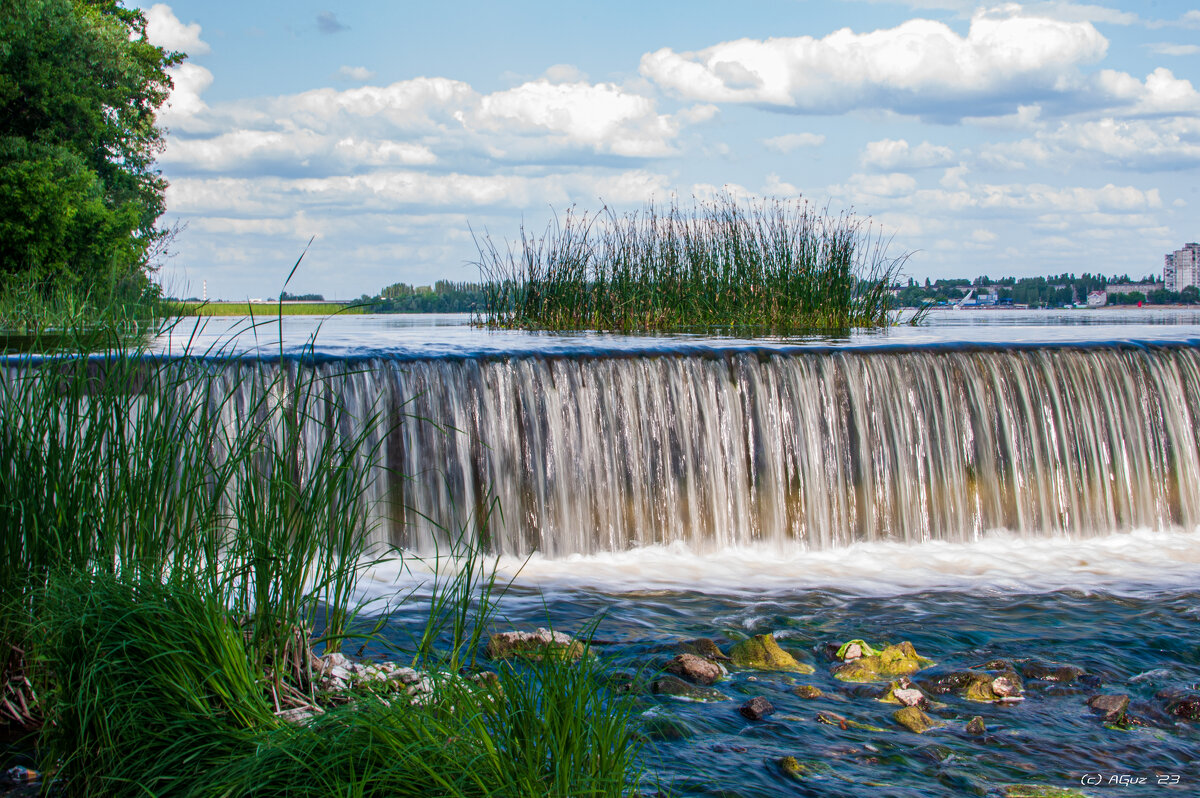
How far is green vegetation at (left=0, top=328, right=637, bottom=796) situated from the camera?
2414 millimetres

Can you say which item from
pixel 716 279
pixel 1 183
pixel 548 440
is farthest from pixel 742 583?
pixel 1 183

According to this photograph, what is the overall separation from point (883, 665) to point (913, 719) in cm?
A: 64

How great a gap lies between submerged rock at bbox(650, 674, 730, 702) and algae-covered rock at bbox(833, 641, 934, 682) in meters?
0.60

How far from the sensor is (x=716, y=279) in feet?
48.5

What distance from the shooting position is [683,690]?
3811mm

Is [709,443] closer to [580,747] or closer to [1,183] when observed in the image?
[580,747]

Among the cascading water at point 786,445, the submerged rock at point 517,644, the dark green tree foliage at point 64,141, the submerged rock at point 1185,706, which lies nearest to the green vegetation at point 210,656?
the submerged rock at point 517,644

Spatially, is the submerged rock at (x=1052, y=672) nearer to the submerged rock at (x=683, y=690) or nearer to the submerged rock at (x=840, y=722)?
the submerged rock at (x=840, y=722)

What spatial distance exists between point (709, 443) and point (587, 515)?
1090 millimetres

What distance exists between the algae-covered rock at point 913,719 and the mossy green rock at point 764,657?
0.60 m

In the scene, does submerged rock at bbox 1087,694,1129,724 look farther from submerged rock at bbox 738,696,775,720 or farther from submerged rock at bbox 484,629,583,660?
submerged rock at bbox 484,629,583,660

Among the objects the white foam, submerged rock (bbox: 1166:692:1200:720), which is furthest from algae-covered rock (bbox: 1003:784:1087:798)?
the white foam

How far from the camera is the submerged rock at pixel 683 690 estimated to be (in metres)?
3.78

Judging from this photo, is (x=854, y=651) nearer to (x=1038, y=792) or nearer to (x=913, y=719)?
(x=913, y=719)
